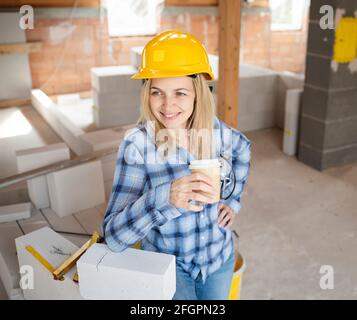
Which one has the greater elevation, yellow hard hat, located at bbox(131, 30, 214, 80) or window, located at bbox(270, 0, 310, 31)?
window, located at bbox(270, 0, 310, 31)

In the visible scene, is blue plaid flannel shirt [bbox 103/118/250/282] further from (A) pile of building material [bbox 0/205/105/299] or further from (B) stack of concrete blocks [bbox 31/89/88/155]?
(B) stack of concrete blocks [bbox 31/89/88/155]

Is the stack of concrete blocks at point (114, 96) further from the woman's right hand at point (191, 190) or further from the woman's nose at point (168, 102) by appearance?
the woman's right hand at point (191, 190)

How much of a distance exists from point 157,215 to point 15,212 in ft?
5.63

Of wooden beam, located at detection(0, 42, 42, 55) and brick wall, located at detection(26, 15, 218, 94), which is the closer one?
wooden beam, located at detection(0, 42, 42, 55)

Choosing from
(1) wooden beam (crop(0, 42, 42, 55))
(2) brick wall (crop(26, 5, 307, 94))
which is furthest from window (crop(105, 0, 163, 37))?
(1) wooden beam (crop(0, 42, 42, 55))

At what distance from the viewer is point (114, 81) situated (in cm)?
543

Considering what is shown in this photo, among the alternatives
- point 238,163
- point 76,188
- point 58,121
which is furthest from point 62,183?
point 58,121

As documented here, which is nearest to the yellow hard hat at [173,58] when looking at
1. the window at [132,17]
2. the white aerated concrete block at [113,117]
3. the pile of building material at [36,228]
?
the pile of building material at [36,228]

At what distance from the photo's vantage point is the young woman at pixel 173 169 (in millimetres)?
→ 1296

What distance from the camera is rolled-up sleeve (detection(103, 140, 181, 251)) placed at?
4.02 feet

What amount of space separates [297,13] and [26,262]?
8.43m

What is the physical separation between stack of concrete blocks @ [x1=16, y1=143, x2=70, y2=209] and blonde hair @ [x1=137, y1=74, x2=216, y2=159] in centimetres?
149

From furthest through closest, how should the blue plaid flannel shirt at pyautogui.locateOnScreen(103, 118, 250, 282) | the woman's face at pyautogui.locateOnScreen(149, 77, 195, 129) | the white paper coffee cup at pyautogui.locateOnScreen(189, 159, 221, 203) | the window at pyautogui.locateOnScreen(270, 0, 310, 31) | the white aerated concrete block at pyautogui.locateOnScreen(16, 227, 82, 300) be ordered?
the window at pyautogui.locateOnScreen(270, 0, 310, 31) → the white aerated concrete block at pyautogui.locateOnScreen(16, 227, 82, 300) → the woman's face at pyautogui.locateOnScreen(149, 77, 195, 129) → the blue plaid flannel shirt at pyautogui.locateOnScreen(103, 118, 250, 282) → the white paper coffee cup at pyautogui.locateOnScreen(189, 159, 221, 203)
